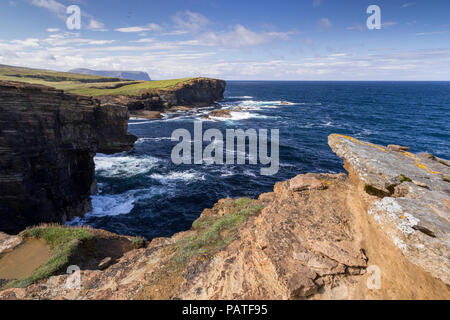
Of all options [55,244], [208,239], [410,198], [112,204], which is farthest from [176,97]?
[410,198]

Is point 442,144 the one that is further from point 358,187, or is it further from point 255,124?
point 358,187

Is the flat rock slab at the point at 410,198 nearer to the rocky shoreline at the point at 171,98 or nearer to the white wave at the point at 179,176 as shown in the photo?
the white wave at the point at 179,176

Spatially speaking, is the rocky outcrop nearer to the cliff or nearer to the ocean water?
the ocean water

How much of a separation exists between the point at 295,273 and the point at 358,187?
497 centimetres

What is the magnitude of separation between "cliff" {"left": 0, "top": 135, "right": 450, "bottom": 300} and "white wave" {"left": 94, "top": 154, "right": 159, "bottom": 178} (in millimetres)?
31107

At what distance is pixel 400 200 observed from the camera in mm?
7027

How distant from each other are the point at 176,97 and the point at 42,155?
86.5 m

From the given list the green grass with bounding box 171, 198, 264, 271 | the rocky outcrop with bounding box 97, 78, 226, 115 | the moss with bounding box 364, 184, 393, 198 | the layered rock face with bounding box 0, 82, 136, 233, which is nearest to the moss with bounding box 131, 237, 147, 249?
the green grass with bounding box 171, 198, 264, 271

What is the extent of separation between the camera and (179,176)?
3950 cm

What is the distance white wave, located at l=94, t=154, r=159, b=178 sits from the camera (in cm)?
3991

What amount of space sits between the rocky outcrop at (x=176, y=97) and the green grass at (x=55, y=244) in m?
72.6

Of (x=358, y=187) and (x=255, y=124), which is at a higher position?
(x=255, y=124)
